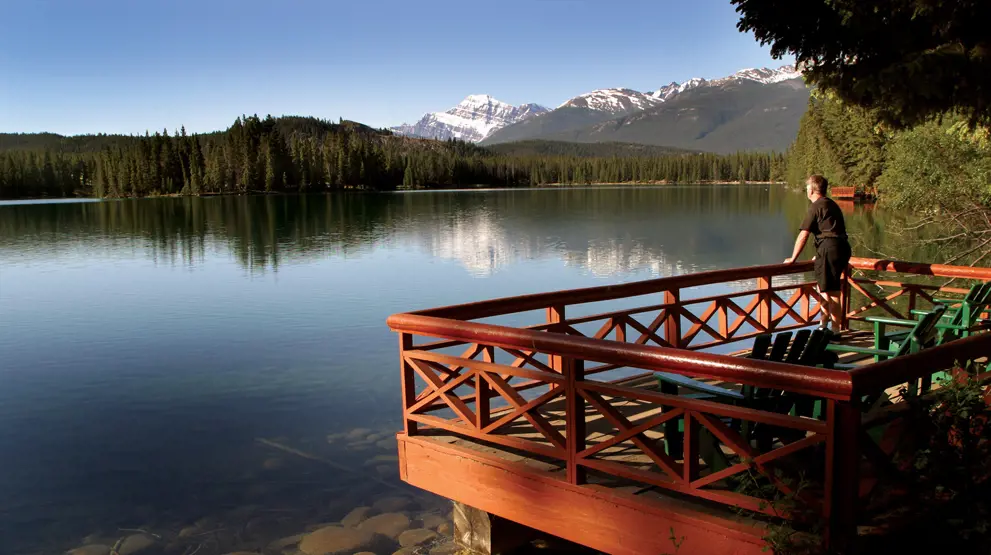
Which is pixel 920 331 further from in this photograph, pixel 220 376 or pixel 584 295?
pixel 220 376

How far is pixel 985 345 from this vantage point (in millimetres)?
4227

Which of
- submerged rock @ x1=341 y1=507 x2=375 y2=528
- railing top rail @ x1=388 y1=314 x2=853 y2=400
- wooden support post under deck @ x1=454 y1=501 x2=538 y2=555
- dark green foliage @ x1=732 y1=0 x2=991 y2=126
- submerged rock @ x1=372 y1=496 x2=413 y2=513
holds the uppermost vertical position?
dark green foliage @ x1=732 y1=0 x2=991 y2=126

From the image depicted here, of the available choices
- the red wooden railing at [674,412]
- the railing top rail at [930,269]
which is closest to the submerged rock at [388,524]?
the red wooden railing at [674,412]

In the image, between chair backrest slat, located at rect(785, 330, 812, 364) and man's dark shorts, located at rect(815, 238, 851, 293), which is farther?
man's dark shorts, located at rect(815, 238, 851, 293)

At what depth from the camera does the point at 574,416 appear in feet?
15.4

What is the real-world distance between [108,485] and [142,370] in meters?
5.58

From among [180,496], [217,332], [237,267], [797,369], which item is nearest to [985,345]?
[797,369]

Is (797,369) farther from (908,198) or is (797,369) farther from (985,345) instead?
(908,198)

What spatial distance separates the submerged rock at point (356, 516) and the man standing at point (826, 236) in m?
5.66

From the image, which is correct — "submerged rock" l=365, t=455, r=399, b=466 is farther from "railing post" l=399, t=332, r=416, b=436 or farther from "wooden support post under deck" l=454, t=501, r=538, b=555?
"railing post" l=399, t=332, r=416, b=436

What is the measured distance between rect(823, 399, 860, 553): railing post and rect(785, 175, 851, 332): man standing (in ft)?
17.8

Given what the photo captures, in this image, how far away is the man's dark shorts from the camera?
885 cm

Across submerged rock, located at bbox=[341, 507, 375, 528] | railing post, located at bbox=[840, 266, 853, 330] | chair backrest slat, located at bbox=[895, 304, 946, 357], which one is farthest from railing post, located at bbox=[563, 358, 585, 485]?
railing post, located at bbox=[840, 266, 853, 330]

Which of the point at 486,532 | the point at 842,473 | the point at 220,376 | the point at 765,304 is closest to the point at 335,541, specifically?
the point at 486,532
